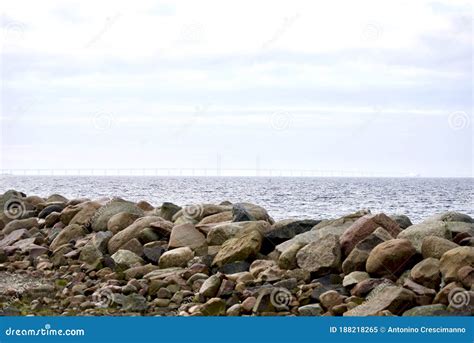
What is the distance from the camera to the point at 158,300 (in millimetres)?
12062

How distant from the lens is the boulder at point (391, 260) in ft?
39.6

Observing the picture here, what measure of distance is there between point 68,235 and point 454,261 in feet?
31.1

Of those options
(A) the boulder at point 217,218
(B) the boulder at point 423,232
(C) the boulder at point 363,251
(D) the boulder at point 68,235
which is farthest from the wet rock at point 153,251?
(B) the boulder at point 423,232

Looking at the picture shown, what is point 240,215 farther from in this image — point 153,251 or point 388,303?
point 388,303

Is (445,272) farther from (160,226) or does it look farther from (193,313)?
(160,226)

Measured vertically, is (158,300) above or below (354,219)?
below

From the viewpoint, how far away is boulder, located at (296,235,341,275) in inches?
496

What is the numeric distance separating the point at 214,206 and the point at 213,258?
366cm

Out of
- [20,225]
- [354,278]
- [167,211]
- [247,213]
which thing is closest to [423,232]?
[354,278]

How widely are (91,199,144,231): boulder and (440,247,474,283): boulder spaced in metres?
8.29

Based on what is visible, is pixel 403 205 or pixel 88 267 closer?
pixel 88 267

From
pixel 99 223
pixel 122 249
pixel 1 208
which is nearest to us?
pixel 122 249

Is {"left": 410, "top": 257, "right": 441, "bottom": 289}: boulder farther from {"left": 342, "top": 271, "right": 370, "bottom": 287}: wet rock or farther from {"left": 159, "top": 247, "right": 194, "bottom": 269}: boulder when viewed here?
{"left": 159, "top": 247, "right": 194, "bottom": 269}: boulder

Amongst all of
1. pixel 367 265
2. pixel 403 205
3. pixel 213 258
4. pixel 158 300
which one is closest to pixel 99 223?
pixel 213 258
